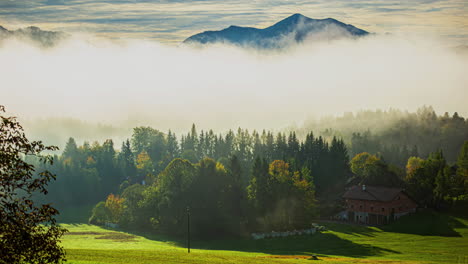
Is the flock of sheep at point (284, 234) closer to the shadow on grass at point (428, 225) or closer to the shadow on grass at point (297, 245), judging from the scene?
the shadow on grass at point (297, 245)

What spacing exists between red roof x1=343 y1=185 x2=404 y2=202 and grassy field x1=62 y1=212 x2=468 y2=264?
8.69m

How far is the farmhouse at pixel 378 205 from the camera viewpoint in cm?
14662

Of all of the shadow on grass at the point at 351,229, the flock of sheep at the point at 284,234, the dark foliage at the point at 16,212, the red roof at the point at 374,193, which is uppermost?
the dark foliage at the point at 16,212

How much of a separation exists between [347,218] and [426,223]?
2505 cm

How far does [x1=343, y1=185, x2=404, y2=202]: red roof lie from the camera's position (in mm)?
148200

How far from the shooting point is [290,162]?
179125mm

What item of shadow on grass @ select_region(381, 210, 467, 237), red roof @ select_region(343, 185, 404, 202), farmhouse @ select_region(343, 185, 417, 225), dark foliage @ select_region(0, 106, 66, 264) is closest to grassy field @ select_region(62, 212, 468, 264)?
shadow on grass @ select_region(381, 210, 467, 237)

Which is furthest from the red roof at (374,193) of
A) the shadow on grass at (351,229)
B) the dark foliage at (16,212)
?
the dark foliage at (16,212)

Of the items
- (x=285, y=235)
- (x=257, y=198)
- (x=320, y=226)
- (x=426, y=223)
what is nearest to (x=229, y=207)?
(x=257, y=198)

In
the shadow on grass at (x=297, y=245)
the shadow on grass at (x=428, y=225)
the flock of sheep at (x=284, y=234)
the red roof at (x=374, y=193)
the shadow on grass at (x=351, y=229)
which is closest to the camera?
the shadow on grass at (x=297, y=245)

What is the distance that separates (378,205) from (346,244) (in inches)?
1625

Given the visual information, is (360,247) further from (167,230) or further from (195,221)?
(167,230)

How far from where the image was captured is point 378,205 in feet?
486

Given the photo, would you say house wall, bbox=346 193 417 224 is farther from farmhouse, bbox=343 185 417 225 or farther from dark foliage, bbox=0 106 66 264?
dark foliage, bbox=0 106 66 264
